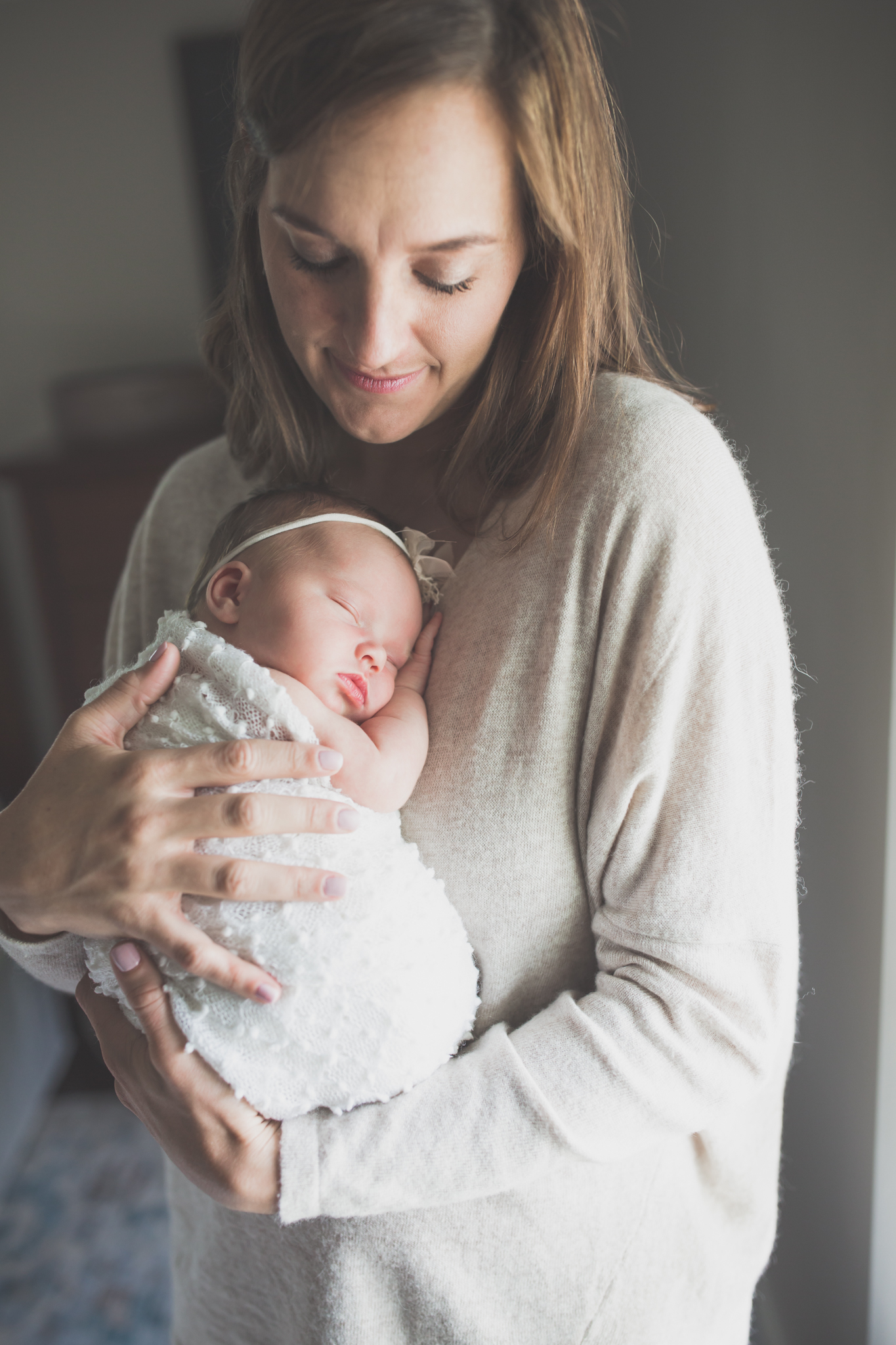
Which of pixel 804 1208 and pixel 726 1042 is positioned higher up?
pixel 726 1042

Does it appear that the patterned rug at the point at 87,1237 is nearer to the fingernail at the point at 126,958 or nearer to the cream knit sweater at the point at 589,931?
the cream knit sweater at the point at 589,931

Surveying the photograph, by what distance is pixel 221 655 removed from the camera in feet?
2.90

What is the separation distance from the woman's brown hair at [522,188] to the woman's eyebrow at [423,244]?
55mm

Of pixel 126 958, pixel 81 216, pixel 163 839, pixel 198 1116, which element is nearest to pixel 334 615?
pixel 163 839

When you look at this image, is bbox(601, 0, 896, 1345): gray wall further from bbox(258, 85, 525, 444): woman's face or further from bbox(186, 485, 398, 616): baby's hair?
bbox(186, 485, 398, 616): baby's hair

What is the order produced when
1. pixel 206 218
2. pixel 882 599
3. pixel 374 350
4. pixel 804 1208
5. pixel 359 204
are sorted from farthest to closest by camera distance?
pixel 206 218 < pixel 804 1208 < pixel 882 599 < pixel 374 350 < pixel 359 204

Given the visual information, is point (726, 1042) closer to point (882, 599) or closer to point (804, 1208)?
point (882, 599)

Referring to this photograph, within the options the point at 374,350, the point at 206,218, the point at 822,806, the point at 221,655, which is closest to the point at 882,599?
the point at 822,806

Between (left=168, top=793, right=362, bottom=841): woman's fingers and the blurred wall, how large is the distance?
2718mm

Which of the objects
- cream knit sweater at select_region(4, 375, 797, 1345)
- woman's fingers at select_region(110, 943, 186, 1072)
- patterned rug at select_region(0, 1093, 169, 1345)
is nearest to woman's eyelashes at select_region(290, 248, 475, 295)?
cream knit sweater at select_region(4, 375, 797, 1345)

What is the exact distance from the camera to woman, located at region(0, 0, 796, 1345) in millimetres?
779

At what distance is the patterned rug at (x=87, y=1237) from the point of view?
2.00m

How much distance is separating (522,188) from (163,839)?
69 cm

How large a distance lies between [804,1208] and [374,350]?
1441 mm
